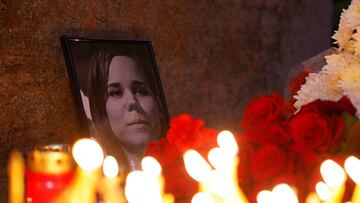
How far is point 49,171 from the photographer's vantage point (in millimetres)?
856

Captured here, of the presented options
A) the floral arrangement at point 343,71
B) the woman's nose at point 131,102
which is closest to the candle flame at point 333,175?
the floral arrangement at point 343,71

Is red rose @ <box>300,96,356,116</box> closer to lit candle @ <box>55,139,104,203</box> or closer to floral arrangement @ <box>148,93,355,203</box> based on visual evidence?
floral arrangement @ <box>148,93,355,203</box>

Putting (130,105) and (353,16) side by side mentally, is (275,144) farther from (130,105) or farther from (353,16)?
(130,105)

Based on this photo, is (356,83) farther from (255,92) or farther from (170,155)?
(255,92)

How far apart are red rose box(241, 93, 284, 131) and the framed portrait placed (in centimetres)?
83

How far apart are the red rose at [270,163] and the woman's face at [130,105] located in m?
0.93

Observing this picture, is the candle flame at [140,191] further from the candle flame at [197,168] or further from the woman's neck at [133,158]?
the woman's neck at [133,158]

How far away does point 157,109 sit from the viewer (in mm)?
1756

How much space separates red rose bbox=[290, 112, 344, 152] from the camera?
0.72m

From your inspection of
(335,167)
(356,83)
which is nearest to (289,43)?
(356,83)

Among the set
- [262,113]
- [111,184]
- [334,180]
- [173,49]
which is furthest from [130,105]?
[334,180]

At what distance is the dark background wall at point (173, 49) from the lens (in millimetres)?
→ 1403

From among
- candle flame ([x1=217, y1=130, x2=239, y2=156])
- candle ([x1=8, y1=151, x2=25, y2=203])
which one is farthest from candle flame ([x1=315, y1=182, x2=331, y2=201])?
candle ([x1=8, y1=151, x2=25, y2=203])

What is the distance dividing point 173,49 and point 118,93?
1.21 feet
